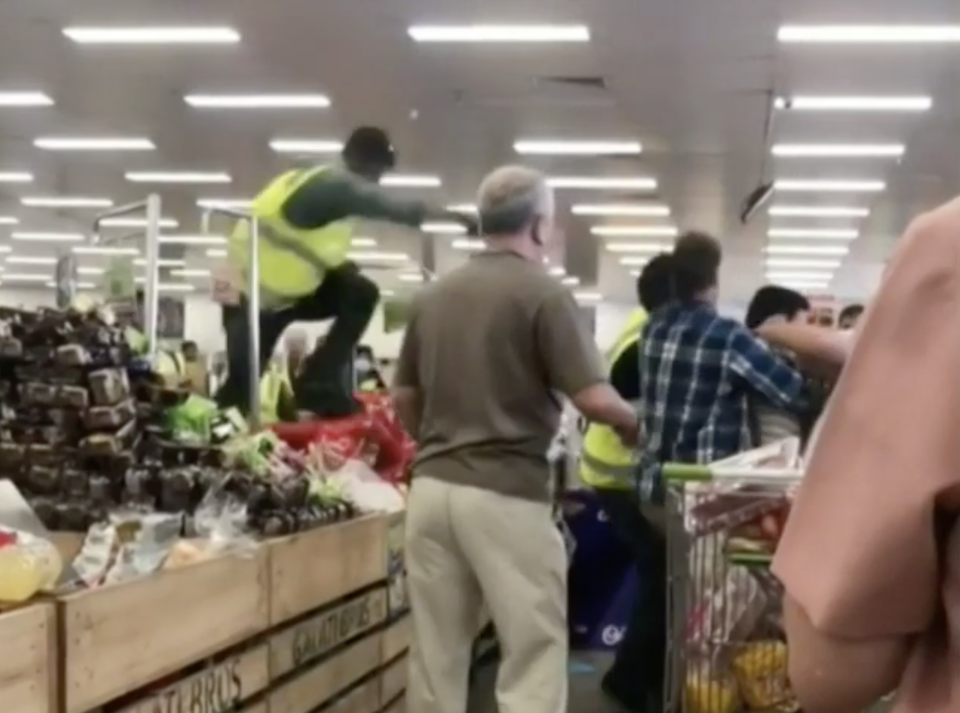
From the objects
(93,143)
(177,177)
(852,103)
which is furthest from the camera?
(177,177)

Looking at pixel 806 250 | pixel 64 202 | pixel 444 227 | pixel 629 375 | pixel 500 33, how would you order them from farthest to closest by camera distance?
pixel 806 250 → pixel 64 202 → pixel 444 227 → pixel 500 33 → pixel 629 375

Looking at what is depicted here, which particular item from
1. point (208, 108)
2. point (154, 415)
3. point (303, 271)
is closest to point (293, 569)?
point (154, 415)

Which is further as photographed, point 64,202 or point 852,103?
point 64,202

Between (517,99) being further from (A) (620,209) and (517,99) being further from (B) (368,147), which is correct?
(B) (368,147)

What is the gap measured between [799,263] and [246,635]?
2057 centimetres

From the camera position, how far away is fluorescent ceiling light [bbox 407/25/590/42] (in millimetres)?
9176

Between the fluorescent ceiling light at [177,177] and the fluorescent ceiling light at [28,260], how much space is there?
30.8ft

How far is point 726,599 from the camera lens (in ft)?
8.85

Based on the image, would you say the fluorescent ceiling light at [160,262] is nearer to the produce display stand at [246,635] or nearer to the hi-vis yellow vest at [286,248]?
the hi-vis yellow vest at [286,248]

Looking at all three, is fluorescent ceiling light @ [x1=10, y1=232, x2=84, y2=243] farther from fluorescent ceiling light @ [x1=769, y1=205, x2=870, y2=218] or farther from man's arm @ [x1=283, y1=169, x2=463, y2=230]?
man's arm @ [x1=283, y1=169, x2=463, y2=230]

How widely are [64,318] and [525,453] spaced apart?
42.8 inches

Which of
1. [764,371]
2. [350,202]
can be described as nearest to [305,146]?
[350,202]

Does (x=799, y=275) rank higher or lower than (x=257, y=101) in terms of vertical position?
lower

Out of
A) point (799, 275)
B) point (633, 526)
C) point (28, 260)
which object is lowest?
point (633, 526)
